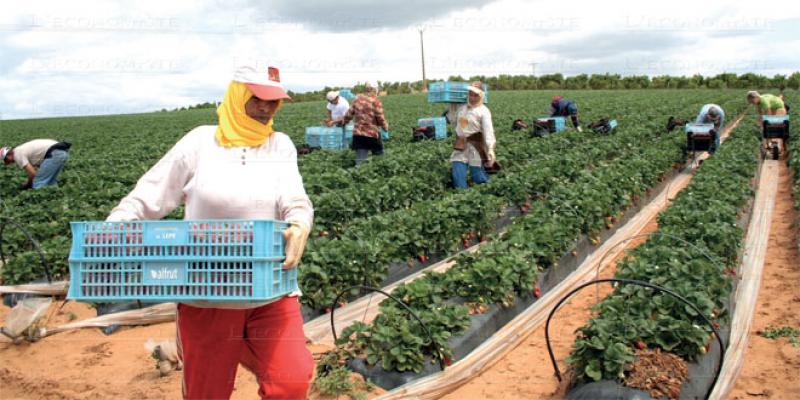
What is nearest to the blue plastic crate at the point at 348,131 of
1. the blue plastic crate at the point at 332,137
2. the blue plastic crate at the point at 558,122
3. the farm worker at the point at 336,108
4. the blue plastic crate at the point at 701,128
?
the blue plastic crate at the point at 332,137

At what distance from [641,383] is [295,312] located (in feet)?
6.98

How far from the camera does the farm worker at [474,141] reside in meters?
8.77

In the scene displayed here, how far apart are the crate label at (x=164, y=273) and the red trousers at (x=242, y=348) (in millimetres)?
220

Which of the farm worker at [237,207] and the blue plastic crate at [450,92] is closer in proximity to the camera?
the farm worker at [237,207]

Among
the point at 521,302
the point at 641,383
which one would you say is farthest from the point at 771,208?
the point at 641,383

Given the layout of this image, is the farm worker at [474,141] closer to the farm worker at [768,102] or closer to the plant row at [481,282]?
the plant row at [481,282]

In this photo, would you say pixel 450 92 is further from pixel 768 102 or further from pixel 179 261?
pixel 179 261

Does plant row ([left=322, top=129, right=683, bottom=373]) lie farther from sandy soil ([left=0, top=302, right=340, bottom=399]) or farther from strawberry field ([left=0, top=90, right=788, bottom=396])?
sandy soil ([left=0, top=302, right=340, bottom=399])

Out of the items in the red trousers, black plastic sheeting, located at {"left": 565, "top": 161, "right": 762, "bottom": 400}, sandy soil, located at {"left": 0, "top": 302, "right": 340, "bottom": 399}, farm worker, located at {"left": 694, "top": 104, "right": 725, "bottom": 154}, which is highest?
farm worker, located at {"left": 694, "top": 104, "right": 725, "bottom": 154}

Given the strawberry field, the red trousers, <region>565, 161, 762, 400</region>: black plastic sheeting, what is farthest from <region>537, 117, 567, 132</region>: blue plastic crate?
the red trousers

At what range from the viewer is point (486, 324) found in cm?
498

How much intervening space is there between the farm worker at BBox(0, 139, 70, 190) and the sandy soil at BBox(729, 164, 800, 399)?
416 inches

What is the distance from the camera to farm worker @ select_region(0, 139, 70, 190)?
1078 cm

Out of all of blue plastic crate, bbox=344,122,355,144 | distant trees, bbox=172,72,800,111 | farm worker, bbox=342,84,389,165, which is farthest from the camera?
distant trees, bbox=172,72,800,111
